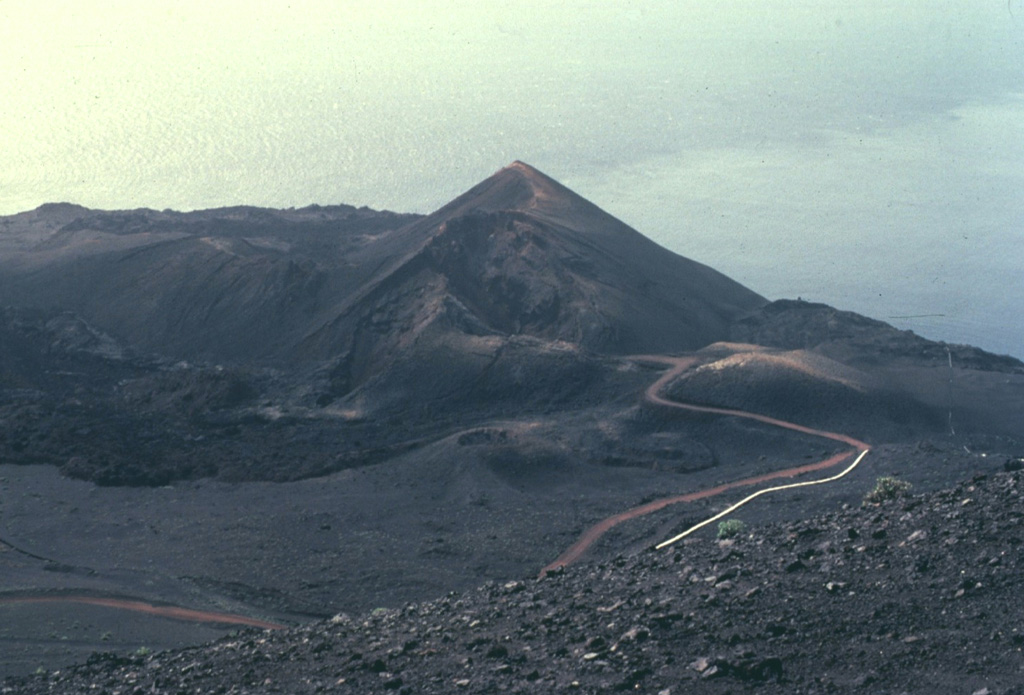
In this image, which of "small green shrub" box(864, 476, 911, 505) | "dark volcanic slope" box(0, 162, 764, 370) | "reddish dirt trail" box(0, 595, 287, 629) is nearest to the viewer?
"small green shrub" box(864, 476, 911, 505)

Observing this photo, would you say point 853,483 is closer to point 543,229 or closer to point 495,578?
point 495,578

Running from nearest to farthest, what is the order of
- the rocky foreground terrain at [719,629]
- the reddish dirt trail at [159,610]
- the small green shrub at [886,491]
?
the rocky foreground terrain at [719,629], the small green shrub at [886,491], the reddish dirt trail at [159,610]

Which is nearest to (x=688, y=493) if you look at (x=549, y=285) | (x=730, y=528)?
(x=730, y=528)

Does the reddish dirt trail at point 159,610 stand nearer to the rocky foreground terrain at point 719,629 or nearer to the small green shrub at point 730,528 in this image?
the rocky foreground terrain at point 719,629

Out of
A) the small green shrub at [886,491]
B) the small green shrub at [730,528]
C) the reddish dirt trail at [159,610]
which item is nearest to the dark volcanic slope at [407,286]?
the small green shrub at [730,528]

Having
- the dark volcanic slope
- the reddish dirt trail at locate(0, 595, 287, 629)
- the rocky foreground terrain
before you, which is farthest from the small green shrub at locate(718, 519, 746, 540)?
the dark volcanic slope

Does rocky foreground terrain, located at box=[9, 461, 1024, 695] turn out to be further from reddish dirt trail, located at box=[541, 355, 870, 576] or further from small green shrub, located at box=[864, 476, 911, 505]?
reddish dirt trail, located at box=[541, 355, 870, 576]
